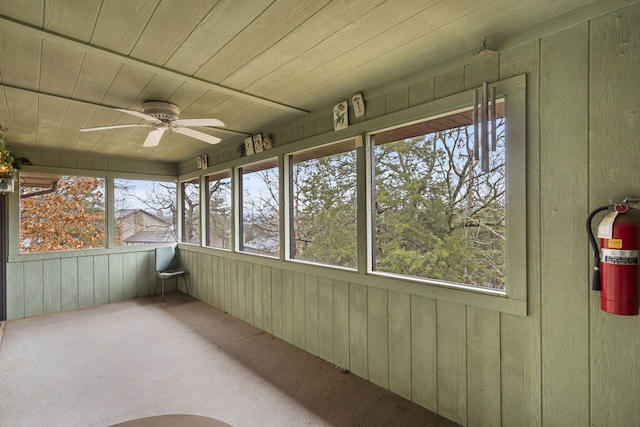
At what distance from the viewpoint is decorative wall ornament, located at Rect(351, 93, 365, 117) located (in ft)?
7.87

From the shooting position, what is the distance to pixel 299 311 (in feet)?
9.95

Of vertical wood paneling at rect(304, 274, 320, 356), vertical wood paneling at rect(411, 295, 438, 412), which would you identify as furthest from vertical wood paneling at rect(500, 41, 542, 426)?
vertical wood paneling at rect(304, 274, 320, 356)

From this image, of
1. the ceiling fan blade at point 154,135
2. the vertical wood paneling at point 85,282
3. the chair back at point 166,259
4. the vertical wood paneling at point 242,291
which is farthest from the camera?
the chair back at point 166,259

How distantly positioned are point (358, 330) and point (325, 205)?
1.14 meters

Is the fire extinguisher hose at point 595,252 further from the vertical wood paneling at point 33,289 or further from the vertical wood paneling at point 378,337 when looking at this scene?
the vertical wood paneling at point 33,289

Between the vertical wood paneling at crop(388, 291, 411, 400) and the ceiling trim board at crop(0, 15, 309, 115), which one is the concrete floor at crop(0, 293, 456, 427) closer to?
the vertical wood paneling at crop(388, 291, 411, 400)

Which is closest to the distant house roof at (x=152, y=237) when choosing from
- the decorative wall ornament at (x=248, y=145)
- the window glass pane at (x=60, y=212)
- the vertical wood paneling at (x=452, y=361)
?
the window glass pane at (x=60, y=212)

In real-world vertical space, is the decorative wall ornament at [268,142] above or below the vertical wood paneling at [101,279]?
above

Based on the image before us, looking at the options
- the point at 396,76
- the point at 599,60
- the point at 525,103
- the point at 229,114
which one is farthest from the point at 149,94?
the point at 599,60

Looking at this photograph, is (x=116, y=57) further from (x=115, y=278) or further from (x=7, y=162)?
(x=115, y=278)

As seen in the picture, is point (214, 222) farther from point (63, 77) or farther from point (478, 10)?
point (478, 10)

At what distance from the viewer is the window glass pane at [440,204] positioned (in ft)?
6.10

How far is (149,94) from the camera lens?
2.34m

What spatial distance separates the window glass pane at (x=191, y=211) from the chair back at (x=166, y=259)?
294 millimetres
